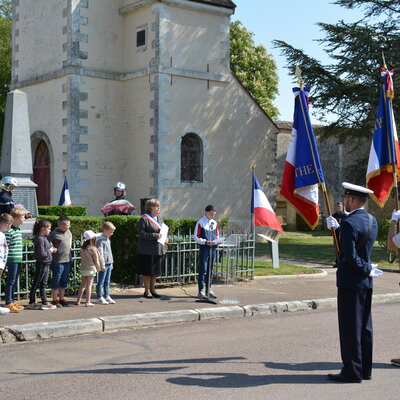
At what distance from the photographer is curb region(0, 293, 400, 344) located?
804 centimetres

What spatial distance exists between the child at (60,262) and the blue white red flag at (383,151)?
4752 millimetres

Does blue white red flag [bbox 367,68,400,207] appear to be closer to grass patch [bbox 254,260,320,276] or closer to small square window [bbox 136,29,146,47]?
grass patch [bbox 254,260,320,276]

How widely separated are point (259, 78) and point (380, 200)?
33.2 meters

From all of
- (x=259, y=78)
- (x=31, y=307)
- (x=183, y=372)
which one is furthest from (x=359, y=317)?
(x=259, y=78)

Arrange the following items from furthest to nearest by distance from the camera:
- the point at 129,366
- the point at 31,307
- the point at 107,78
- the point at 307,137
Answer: the point at 107,78 < the point at 31,307 < the point at 307,137 < the point at 129,366

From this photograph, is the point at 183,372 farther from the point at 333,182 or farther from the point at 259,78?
the point at 259,78

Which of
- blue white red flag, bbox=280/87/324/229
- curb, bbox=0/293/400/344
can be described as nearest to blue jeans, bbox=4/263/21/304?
curb, bbox=0/293/400/344

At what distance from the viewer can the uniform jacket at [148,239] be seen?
36.0 ft

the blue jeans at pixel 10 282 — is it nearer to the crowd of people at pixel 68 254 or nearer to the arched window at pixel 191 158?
the crowd of people at pixel 68 254

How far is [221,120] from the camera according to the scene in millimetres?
22609

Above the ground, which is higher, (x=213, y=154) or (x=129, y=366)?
(x=213, y=154)

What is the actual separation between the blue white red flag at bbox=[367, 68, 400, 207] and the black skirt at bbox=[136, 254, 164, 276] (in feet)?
13.9

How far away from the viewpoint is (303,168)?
27.2ft

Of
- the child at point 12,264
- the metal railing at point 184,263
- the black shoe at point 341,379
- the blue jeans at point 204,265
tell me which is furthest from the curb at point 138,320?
the black shoe at point 341,379
